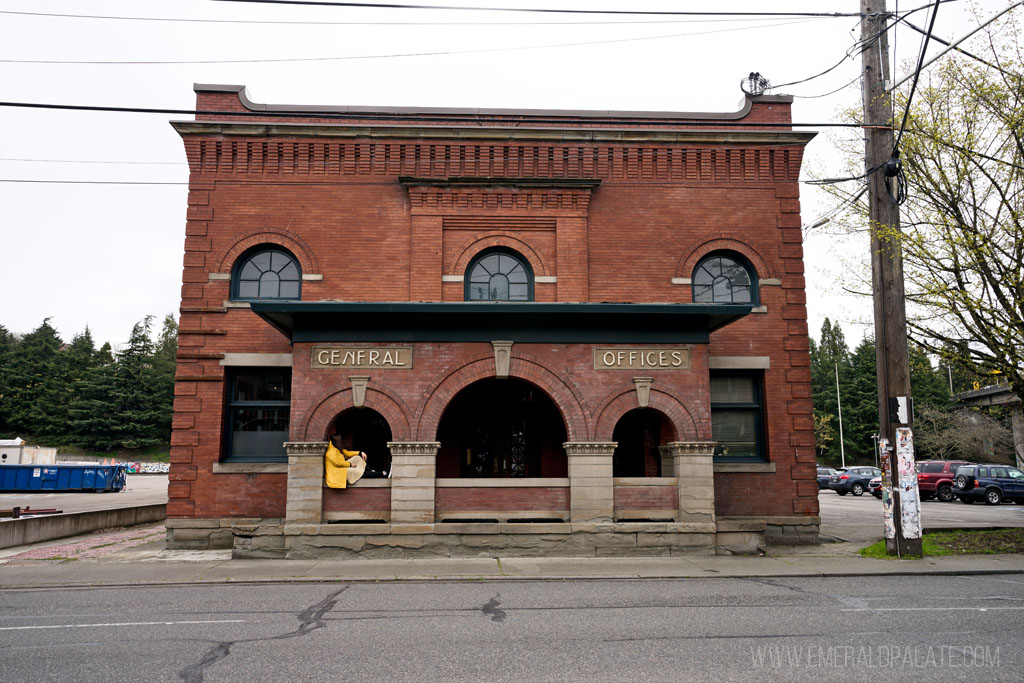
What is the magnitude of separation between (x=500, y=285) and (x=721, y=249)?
18.1ft

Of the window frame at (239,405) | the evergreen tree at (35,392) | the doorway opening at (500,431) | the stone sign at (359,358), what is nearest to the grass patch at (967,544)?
the doorway opening at (500,431)

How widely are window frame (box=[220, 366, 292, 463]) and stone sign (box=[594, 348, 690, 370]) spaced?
7.17 m

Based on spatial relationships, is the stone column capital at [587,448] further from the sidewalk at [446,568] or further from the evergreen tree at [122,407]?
the evergreen tree at [122,407]

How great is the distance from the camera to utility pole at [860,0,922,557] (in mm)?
13625

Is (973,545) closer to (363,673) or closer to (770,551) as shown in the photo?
(770,551)

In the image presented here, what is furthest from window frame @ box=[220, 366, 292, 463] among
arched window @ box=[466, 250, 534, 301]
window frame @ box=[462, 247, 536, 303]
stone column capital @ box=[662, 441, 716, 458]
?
stone column capital @ box=[662, 441, 716, 458]

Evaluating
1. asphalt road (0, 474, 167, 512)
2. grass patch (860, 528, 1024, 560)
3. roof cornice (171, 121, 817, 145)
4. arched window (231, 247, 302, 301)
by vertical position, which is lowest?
asphalt road (0, 474, 167, 512)

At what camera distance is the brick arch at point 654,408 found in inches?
566

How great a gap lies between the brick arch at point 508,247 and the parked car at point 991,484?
80.1 ft

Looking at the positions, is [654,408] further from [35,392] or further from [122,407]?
[35,392]

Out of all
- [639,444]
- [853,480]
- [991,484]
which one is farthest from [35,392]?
[991,484]

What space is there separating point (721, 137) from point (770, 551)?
980cm

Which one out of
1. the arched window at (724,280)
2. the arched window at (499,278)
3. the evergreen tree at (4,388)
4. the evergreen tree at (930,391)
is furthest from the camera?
the evergreen tree at (4,388)

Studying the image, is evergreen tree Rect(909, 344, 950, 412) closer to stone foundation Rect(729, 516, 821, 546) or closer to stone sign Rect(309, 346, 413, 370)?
stone foundation Rect(729, 516, 821, 546)
